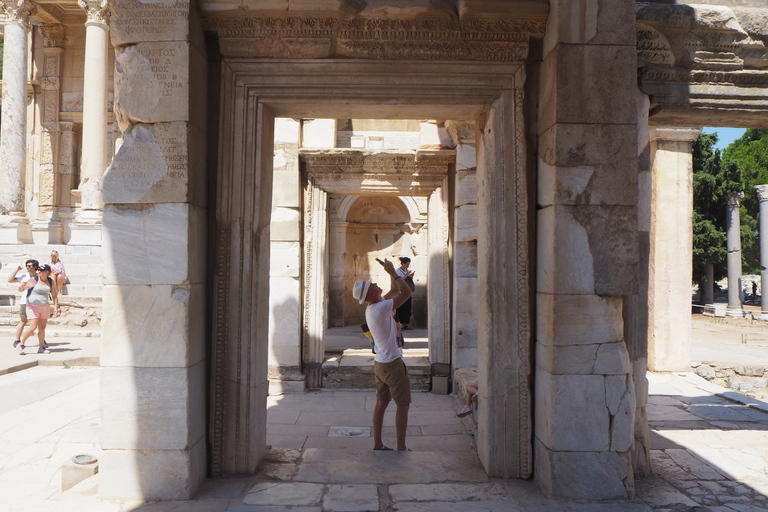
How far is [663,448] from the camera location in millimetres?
4941

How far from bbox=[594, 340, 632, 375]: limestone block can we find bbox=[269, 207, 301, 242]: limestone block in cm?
491

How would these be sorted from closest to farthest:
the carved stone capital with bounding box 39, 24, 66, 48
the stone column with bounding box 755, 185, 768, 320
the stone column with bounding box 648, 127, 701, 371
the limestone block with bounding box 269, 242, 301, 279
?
the limestone block with bounding box 269, 242, 301, 279 < the stone column with bounding box 648, 127, 701, 371 < the carved stone capital with bounding box 39, 24, 66, 48 < the stone column with bounding box 755, 185, 768, 320

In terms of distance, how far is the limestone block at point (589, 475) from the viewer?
145 inches

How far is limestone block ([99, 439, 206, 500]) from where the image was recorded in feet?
11.9

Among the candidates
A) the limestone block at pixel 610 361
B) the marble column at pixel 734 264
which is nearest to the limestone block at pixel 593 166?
the limestone block at pixel 610 361

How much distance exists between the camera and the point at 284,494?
377 cm

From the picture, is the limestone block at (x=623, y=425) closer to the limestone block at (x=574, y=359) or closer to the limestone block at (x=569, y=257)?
the limestone block at (x=574, y=359)

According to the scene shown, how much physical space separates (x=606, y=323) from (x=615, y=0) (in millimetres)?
2274

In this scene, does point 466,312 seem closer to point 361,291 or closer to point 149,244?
point 361,291

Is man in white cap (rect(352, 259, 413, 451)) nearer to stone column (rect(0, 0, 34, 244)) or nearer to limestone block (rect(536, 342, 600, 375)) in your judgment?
limestone block (rect(536, 342, 600, 375))

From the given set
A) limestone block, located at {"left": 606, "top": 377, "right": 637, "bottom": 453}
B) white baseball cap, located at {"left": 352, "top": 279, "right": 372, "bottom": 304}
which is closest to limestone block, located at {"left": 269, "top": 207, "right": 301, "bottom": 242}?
white baseball cap, located at {"left": 352, "top": 279, "right": 372, "bottom": 304}

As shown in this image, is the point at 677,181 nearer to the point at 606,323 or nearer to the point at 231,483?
the point at 606,323

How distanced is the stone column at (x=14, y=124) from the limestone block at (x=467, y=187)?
1454 cm

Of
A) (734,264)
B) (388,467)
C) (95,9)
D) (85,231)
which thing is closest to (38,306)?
(85,231)
